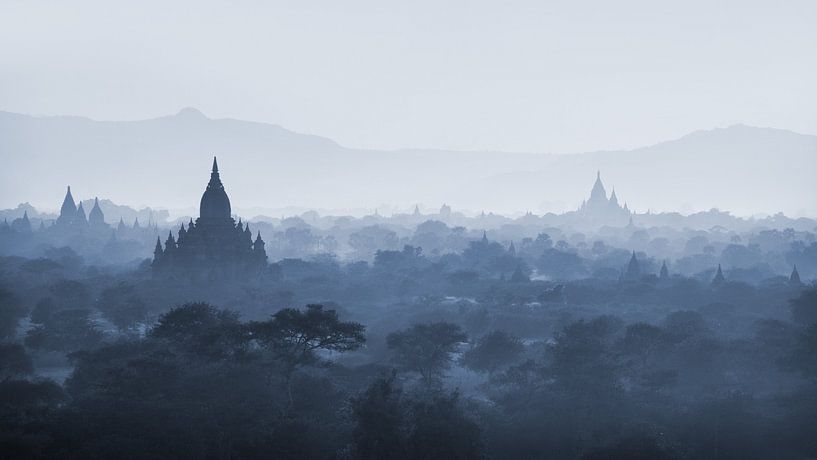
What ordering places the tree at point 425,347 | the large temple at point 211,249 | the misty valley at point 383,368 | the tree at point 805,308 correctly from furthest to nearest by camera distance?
the large temple at point 211,249
the tree at point 805,308
the tree at point 425,347
the misty valley at point 383,368

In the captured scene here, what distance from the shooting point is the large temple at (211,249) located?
2891 inches

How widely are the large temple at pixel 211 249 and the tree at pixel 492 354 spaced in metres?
34.2

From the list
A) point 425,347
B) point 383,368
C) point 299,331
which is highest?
point 299,331

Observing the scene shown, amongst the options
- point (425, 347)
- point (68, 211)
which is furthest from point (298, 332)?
point (68, 211)

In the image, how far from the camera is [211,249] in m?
74.1

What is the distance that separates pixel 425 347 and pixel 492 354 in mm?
5135

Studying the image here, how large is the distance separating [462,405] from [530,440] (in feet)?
14.7

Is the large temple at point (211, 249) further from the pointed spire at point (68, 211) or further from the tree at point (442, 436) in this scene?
the pointed spire at point (68, 211)

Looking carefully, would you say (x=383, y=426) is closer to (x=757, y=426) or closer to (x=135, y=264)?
(x=757, y=426)

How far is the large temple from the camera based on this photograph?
241ft

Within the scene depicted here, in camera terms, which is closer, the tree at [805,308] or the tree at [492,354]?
the tree at [492,354]

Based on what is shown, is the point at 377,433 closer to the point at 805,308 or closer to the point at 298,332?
the point at 298,332

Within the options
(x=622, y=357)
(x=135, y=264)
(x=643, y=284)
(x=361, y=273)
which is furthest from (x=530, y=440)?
(x=135, y=264)

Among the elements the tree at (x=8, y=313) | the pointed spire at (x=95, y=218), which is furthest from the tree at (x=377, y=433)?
the pointed spire at (x=95, y=218)
